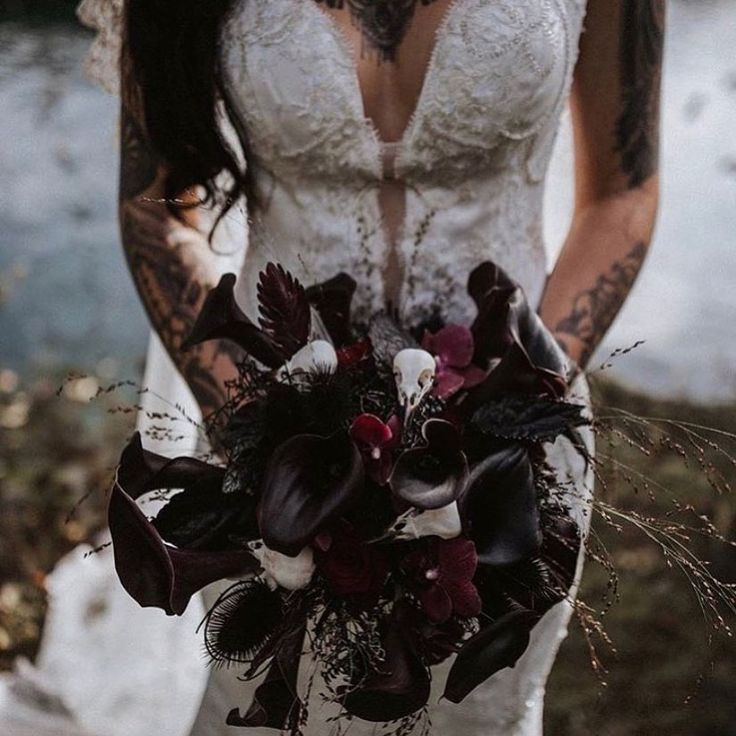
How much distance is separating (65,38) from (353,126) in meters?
4.17

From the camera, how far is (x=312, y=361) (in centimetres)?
110

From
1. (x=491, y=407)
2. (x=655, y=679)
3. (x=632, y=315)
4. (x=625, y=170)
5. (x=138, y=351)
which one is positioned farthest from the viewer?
(x=632, y=315)

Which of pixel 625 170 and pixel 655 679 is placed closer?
pixel 625 170

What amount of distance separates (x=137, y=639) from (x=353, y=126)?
1.30 metres

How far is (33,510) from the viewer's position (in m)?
3.84

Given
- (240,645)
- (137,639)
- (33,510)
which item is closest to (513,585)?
(240,645)

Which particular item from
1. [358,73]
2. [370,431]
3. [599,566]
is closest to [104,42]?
[358,73]

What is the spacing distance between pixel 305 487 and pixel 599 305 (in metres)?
0.72

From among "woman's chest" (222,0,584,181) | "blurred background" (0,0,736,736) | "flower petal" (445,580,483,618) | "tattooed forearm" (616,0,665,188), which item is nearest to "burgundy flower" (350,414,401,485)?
"flower petal" (445,580,483,618)

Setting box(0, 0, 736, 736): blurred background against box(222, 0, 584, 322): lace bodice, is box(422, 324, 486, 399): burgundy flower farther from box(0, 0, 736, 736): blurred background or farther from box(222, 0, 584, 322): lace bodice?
box(0, 0, 736, 736): blurred background

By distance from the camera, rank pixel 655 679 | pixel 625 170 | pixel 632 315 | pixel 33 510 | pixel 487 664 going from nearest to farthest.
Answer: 1. pixel 487 664
2. pixel 625 170
3. pixel 655 679
4. pixel 33 510
5. pixel 632 315

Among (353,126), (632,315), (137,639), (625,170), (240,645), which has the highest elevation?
(353,126)

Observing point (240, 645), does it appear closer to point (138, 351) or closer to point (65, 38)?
point (138, 351)

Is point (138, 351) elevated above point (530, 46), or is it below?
below
